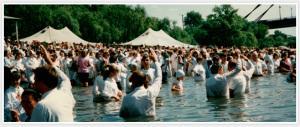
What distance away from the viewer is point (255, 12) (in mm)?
11883

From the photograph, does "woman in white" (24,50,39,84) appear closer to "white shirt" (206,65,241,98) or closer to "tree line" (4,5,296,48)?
"white shirt" (206,65,241,98)

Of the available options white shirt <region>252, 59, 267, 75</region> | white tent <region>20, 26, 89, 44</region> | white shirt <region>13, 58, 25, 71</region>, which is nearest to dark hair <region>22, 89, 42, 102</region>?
white shirt <region>13, 58, 25, 71</region>

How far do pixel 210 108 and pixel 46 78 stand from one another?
22.9ft

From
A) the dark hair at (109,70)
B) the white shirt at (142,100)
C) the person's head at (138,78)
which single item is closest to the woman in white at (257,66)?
the dark hair at (109,70)

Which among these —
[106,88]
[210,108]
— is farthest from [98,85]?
[210,108]

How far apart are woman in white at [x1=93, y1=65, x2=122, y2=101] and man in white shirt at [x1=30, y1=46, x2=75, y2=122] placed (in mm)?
7120

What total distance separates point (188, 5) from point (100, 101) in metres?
4.45

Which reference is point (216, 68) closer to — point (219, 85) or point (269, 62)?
point (219, 85)

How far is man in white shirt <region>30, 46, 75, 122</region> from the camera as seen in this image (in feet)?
20.2

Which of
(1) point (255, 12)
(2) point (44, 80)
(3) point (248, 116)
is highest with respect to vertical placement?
(1) point (255, 12)

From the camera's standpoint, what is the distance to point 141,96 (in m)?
10.6

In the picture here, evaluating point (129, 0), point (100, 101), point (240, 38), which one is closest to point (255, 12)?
point (129, 0)

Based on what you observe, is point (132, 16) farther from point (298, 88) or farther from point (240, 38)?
point (298, 88)

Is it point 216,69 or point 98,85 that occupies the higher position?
point 216,69
